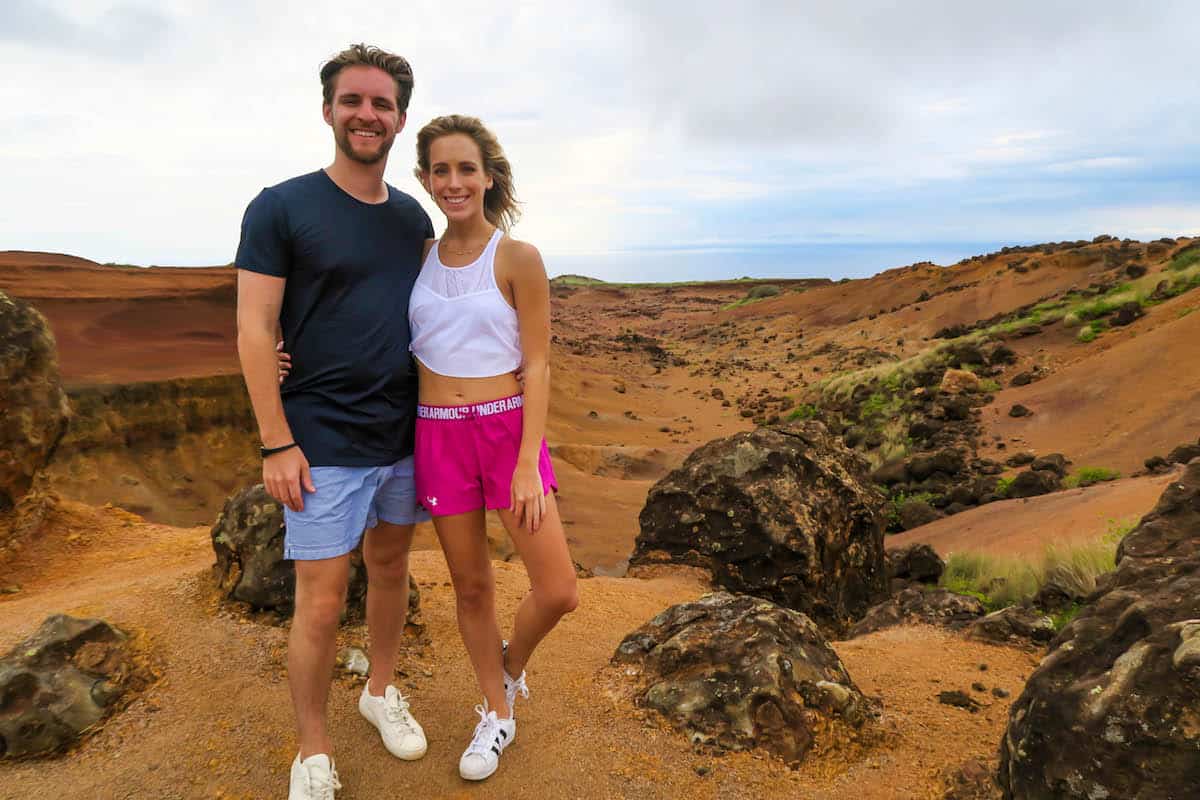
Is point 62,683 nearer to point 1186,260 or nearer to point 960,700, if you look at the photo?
point 960,700

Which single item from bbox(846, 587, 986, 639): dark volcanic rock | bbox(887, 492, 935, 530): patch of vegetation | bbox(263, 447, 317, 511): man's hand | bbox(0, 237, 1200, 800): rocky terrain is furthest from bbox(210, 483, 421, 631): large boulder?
bbox(887, 492, 935, 530): patch of vegetation

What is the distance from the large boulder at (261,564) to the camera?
3742 mm

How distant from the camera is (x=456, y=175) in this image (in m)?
2.53

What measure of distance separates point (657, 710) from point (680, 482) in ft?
8.37

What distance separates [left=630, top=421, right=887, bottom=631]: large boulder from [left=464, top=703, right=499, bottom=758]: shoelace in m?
2.56

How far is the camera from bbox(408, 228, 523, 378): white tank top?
2.52 metres

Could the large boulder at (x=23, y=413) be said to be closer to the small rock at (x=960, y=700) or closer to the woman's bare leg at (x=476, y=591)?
the woman's bare leg at (x=476, y=591)

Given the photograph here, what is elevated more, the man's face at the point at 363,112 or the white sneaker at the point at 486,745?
the man's face at the point at 363,112

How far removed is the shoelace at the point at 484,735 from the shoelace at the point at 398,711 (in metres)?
0.26

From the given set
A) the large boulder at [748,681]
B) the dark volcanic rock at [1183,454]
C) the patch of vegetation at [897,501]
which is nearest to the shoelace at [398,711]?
the large boulder at [748,681]

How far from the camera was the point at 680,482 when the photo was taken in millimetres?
5555

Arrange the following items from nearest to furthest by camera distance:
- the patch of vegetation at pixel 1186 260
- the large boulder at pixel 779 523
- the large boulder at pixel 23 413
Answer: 1. the large boulder at pixel 779 523
2. the large boulder at pixel 23 413
3. the patch of vegetation at pixel 1186 260

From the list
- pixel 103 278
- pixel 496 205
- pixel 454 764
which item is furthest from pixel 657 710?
pixel 103 278

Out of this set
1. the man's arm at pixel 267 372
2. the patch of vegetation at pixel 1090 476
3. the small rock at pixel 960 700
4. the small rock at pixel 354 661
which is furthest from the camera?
the patch of vegetation at pixel 1090 476
